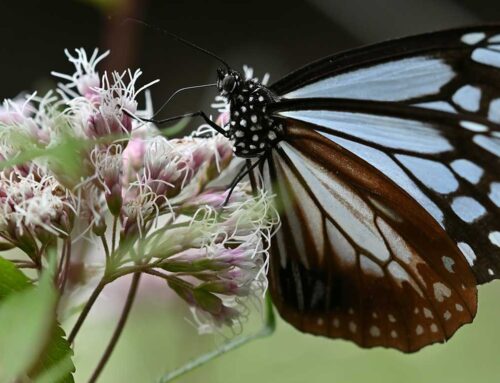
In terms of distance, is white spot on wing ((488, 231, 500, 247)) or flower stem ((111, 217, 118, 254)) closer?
flower stem ((111, 217, 118, 254))

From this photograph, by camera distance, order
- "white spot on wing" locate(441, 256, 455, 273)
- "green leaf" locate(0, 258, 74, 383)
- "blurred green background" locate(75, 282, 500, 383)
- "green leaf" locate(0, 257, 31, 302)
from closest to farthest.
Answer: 1. "green leaf" locate(0, 258, 74, 383)
2. "green leaf" locate(0, 257, 31, 302)
3. "white spot on wing" locate(441, 256, 455, 273)
4. "blurred green background" locate(75, 282, 500, 383)

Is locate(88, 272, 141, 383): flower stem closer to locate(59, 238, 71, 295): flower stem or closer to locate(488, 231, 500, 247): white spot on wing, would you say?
locate(59, 238, 71, 295): flower stem

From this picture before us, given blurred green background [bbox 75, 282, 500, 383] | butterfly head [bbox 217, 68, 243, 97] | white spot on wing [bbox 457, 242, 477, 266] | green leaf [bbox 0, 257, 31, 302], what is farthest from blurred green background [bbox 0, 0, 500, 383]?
green leaf [bbox 0, 257, 31, 302]

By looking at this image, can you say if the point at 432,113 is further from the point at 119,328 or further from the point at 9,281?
the point at 9,281

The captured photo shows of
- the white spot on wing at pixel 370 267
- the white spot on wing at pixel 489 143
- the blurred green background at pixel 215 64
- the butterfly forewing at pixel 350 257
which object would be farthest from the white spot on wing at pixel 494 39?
the blurred green background at pixel 215 64

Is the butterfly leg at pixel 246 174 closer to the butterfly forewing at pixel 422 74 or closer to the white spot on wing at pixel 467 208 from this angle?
the butterfly forewing at pixel 422 74

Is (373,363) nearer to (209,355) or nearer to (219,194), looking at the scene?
(219,194)

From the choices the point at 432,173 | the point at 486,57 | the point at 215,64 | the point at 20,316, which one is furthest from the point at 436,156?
the point at 215,64
